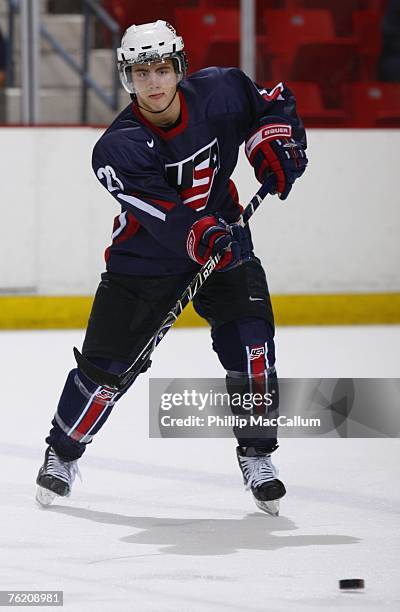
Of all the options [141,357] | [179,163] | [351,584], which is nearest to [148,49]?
[179,163]

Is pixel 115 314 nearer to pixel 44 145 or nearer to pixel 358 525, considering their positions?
pixel 358 525

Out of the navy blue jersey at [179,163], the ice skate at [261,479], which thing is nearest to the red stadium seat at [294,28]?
the navy blue jersey at [179,163]

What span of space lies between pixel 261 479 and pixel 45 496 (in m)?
0.46

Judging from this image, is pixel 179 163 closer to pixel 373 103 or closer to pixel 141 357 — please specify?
pixel 141 357

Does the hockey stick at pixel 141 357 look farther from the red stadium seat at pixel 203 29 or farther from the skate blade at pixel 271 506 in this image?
the red stadium seat at pixel 203 29

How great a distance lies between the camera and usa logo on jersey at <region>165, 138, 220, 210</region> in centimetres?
273

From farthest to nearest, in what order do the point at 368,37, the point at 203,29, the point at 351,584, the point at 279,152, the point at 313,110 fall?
the point at 203,29, the point at 368,37, the point at 313,110, the point at 279,152, the point at 351,584

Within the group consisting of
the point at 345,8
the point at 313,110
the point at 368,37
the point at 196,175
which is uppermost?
the point at 345,8

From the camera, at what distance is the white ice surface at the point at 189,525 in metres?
2.12

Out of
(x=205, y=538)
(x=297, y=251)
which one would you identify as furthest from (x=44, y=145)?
(x=205, y=538)

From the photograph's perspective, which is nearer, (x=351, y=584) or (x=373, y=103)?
(x=351, y=584)

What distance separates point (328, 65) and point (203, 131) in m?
3.56

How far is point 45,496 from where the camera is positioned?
2.80 metres

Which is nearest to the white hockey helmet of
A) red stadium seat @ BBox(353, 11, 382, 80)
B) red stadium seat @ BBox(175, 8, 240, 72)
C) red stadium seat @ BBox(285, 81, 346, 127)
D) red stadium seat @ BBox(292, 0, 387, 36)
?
red stadium seat @ BBox(285, 81, 346, 127)
